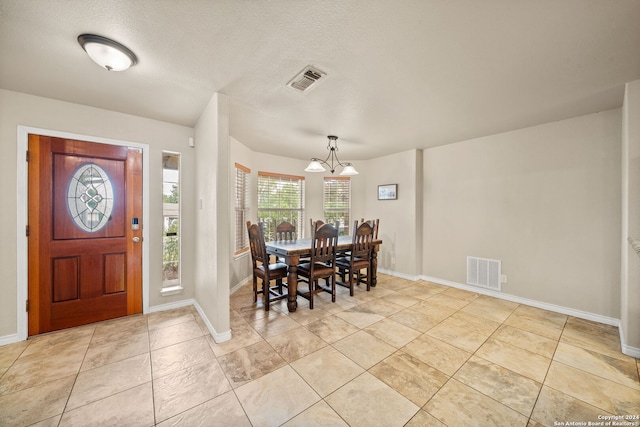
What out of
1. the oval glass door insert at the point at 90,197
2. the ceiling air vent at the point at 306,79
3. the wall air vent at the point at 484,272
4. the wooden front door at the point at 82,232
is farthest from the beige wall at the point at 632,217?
the oval glass door insert at the point at 90,197

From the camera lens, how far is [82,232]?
2629 millimetres

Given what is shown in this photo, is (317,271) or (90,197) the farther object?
(317,271)

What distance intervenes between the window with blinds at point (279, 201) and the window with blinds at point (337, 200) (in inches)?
25.0

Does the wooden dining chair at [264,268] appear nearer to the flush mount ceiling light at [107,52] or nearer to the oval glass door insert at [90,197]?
the oval glass door insert at [90,197]

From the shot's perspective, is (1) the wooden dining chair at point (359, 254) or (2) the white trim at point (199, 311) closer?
(2) the white trim at point (199, 311)

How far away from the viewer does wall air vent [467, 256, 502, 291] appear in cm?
360

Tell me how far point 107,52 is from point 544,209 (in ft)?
16.1

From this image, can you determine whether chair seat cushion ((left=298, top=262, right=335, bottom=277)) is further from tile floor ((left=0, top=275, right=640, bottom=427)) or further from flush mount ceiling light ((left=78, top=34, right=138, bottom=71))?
flush mount ceiling light ((left=78, top=34, right=138, bottom=71))

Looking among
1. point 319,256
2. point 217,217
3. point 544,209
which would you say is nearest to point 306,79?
point 217,217

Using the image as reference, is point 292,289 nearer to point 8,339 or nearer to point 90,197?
point 90,197

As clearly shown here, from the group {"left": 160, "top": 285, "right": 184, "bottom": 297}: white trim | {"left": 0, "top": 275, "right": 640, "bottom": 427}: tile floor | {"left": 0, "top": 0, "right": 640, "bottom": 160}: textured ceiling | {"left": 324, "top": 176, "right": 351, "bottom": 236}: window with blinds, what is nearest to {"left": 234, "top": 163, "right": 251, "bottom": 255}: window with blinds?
{"left": 160, "top": 285, "right": 184, "bottom": 297}: white trim

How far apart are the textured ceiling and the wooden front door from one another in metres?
0.64

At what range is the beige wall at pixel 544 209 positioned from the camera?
2768mm

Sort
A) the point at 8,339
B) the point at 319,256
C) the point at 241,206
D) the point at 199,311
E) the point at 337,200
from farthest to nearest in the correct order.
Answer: the point at 337,200, the point at 241,206, the point at 319,256, the point at 199,311, the point at 8,339
